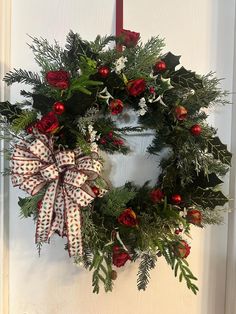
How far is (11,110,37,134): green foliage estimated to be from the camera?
755 mm

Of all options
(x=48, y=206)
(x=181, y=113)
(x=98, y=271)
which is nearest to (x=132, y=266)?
(x=98, y=271)

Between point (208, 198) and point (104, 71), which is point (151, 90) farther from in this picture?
point (208, 198)

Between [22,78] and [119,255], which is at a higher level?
[22,78]

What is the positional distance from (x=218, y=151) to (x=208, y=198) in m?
0.12

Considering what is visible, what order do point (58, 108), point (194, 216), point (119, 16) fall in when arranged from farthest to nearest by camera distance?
1. point (119, 16)
2. point (194, 216)
3. point (58, 108)

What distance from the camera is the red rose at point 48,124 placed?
731 mm

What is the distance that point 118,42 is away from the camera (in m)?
0.82

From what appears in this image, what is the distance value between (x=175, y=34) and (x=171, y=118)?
0.35 metres

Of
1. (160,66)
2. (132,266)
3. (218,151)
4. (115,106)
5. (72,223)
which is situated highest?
(160,66)

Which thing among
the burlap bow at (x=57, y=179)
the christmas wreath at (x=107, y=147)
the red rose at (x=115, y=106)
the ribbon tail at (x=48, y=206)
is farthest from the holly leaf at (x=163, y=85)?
A: the ribbon tail at (x=48, y=206)

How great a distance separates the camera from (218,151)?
83cm

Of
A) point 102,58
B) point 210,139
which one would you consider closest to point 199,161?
point 210,139

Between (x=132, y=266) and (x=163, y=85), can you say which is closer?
(x=163, y=85)

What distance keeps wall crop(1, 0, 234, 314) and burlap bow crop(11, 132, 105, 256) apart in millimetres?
256
